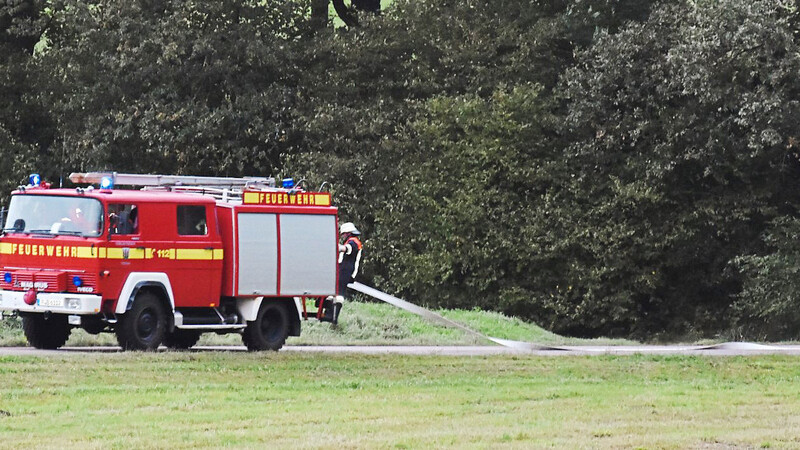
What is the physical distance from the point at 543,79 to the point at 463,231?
4962 mm

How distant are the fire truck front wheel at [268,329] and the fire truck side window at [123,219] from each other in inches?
102

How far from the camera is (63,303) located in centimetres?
1997

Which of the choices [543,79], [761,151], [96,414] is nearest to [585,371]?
[96,414]

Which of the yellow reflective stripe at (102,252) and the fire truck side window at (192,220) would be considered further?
the fire truck side window at (192,220)

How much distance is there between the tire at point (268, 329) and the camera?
2230 centimetres

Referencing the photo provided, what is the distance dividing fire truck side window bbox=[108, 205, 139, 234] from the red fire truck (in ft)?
0.04

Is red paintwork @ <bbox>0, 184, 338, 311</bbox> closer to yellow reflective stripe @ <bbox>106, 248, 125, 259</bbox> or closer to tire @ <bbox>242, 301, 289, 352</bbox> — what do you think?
yellow reflective stripe @ <bbox>106, 248, 125, 259</bbox>

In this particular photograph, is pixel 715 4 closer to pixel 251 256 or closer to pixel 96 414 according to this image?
pixel 251 256

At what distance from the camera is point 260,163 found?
145 ft

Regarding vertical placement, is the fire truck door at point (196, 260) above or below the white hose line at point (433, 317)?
above

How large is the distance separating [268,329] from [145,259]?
2.72 meters

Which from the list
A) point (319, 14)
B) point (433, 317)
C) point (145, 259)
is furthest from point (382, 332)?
point (319, 14)

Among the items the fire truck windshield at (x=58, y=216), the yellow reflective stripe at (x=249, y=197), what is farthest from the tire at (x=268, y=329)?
the fire truck windshield at (x=58, y=216)

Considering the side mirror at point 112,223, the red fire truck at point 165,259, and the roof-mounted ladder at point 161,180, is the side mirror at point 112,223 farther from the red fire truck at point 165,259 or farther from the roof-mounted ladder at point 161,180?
the roof-mounted ladder at point 161,180
